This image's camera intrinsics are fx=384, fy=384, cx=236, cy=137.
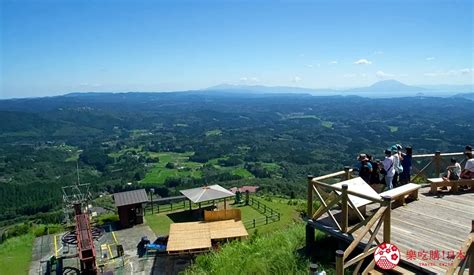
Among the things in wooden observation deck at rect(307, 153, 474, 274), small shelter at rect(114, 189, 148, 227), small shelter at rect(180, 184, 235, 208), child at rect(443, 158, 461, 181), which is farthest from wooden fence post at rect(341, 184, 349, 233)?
small shelter at rect(114, 189, 148, 227)

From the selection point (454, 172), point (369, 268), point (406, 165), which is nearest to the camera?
point (369, 268)

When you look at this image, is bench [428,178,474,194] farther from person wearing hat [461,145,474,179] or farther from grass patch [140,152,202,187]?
grass patch [140,152,202,187]

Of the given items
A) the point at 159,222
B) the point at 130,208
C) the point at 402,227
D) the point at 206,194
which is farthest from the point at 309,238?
the point at 130,208

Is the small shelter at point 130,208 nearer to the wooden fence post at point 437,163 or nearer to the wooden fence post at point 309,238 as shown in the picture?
the wooden fence post at point 309,238

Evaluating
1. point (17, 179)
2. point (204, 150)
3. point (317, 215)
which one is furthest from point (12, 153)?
point (317, 215)

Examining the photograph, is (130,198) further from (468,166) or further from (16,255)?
(468,166)

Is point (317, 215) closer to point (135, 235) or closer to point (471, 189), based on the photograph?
point (471, 189)
